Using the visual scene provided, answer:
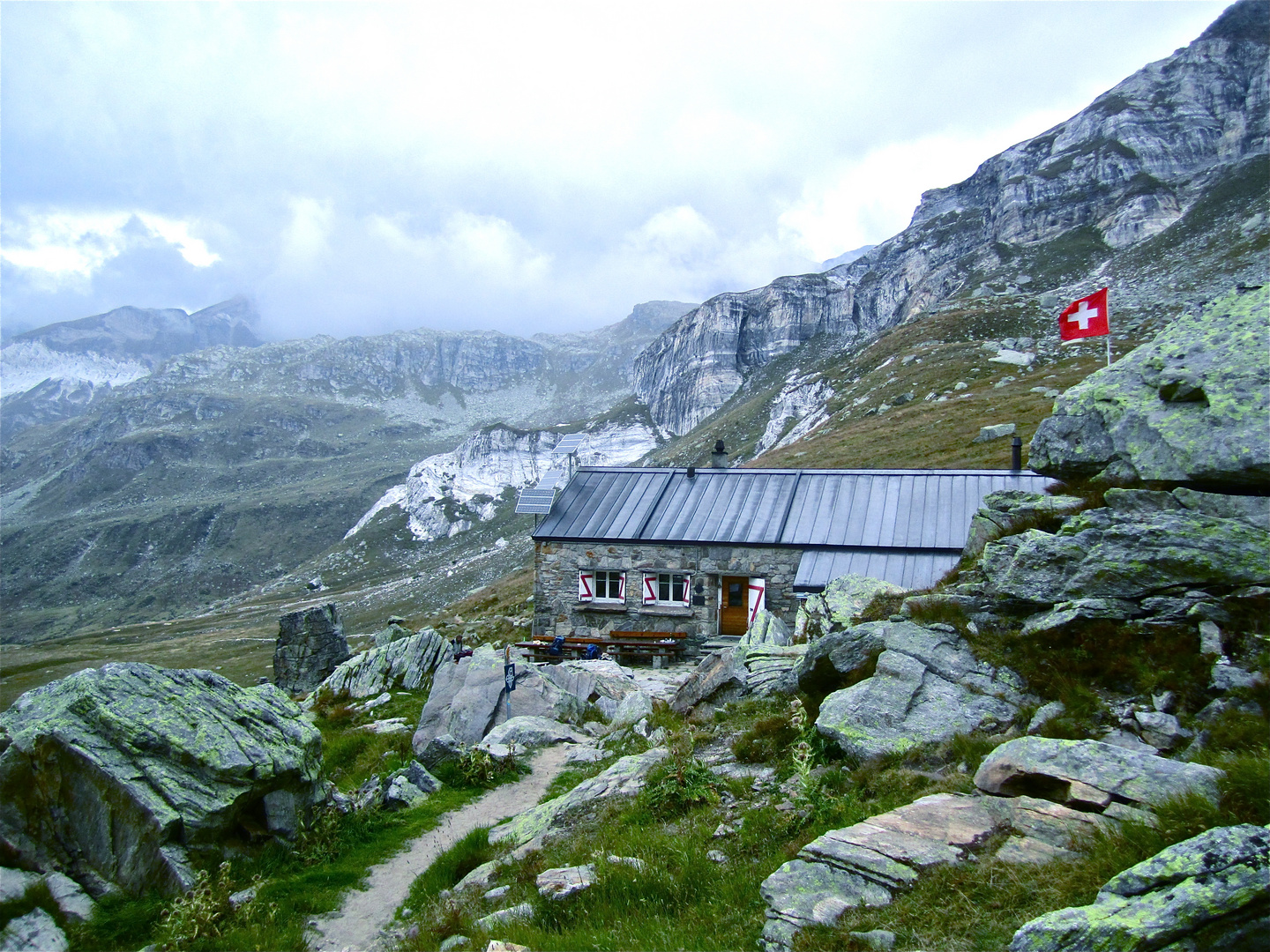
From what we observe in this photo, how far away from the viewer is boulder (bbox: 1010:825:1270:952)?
3920 mm

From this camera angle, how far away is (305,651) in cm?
2777

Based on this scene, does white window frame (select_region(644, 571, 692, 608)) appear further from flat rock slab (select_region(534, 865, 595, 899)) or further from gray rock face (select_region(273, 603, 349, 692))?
flat rock slab (select_region(534, 865, 595, 899))

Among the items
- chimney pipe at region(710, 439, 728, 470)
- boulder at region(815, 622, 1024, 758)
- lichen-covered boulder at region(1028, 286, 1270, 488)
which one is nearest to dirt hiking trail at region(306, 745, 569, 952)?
boulder at region(815, 622, 1024, 758)

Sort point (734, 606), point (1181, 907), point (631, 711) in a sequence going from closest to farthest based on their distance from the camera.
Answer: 1. point (1181, 907)
2. point (631, 711)
3. point (734, 606)

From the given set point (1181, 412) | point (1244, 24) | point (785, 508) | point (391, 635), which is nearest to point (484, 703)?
point (391, 635)

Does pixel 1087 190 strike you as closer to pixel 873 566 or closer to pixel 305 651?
pixel 873 566

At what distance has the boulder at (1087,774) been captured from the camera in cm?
573

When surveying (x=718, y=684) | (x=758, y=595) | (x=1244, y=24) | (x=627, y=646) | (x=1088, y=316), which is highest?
(x=1244, y=24)

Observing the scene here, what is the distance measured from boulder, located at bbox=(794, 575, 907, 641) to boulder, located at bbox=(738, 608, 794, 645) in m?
0.83

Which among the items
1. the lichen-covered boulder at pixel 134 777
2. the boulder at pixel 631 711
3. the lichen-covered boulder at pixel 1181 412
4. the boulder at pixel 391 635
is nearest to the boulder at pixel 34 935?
the lichen-covered boulder at pixel 134 777

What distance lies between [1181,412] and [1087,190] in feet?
509

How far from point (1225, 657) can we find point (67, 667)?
120 metres

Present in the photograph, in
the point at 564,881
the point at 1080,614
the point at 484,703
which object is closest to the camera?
the point at 564,881

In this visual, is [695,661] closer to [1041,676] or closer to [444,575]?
[1041,676]
